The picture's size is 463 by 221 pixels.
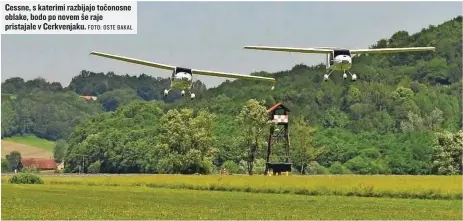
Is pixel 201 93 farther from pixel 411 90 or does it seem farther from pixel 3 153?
pixel 3 153

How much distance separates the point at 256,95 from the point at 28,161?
60310mm

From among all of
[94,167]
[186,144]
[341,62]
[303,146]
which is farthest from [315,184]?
[94,167]

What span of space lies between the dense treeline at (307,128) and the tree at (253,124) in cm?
12

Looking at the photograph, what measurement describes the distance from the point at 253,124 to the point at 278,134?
3235 mm

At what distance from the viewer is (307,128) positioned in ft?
375

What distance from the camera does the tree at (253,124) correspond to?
103m

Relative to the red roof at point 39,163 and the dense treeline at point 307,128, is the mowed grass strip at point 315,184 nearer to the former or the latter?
the dense treeline at point 307,128

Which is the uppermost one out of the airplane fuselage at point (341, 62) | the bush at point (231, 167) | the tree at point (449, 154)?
the airplane fuselage at point (341, 62)

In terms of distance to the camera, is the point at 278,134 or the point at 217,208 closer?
the point at 217,208

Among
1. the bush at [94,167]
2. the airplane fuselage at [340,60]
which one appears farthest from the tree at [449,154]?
the airplane fuselage at [340,60]

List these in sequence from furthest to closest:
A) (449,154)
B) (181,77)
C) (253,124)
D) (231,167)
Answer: (231,167)
(253,124)
(449,154)
(181,77)

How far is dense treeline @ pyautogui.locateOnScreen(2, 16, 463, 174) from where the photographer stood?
10394cm

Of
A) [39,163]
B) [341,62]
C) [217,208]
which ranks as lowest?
[39,163]

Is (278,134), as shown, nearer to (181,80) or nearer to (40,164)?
(181,80)
